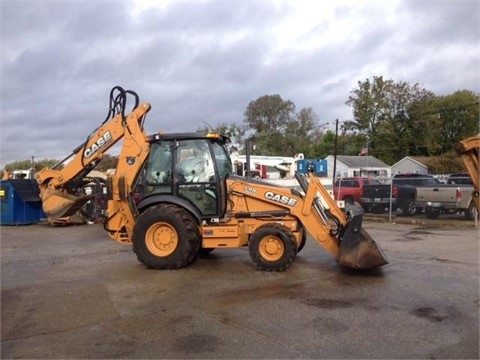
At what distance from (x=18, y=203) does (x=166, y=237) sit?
1245cm

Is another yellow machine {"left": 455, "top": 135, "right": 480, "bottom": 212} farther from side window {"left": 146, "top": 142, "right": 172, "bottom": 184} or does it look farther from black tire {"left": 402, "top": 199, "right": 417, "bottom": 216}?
black tire {"left": 402, "top": 199, "right": 417, "bottom": 216}

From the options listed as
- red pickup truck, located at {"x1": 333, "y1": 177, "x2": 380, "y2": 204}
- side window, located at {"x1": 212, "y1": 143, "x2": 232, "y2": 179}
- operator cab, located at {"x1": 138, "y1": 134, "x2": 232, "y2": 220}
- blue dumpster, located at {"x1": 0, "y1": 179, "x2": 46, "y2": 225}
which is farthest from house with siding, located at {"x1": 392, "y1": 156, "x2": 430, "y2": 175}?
operator cab, located at {"x1": 138, "y1": 134, "x2": 232, "y2": 220}

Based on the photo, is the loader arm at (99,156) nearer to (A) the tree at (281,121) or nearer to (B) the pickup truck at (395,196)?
(B) the pickup truck at (395,196)

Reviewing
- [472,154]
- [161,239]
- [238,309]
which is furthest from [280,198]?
[472,154]

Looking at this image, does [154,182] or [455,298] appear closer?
[455,298]

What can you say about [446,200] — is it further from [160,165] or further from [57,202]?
[57,202]

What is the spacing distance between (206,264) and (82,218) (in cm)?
1100

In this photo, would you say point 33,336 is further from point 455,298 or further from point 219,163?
point 455,298

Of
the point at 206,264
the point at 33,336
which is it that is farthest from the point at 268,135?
the point at 33,336

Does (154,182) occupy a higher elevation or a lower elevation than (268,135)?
lower

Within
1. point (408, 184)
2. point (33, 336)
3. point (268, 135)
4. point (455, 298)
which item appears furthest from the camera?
point (268, 135)

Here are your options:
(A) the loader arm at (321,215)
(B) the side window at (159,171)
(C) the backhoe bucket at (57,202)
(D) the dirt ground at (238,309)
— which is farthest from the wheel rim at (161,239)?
(C) the backhoe bucket at (57,202)

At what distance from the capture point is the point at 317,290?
25.4 ft

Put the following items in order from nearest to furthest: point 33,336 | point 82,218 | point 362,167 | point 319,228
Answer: point 33,336 < point 319,228 < point 82,218 < point 362,167
